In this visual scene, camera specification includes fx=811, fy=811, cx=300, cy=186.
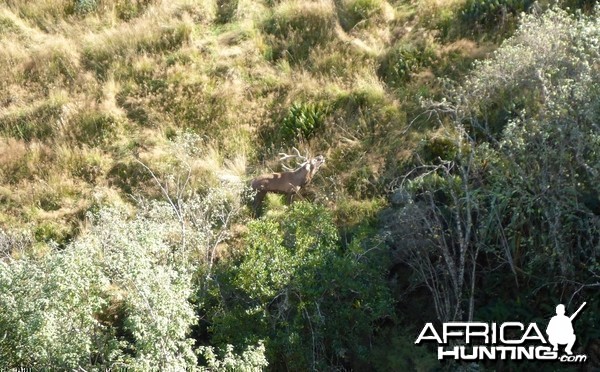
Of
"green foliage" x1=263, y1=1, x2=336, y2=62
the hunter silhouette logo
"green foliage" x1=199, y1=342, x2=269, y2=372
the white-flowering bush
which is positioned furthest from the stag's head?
the hunter silhouette logo

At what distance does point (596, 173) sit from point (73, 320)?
6.01 m

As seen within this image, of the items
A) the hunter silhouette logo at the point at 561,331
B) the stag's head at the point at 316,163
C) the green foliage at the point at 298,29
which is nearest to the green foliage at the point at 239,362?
the hunter silhouette logo at the point at 561,331

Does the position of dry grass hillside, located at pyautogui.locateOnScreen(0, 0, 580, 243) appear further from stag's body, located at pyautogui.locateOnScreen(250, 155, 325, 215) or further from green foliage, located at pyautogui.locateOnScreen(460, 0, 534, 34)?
A: stag's body, located at pyautogui.locateOnScreen(250, 155, 325, 215)

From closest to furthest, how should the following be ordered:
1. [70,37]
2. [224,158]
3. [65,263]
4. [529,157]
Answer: [65,263]
[529,157]
[224,158]
[70,37]

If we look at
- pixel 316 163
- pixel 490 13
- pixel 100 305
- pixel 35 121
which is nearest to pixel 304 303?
pixel 100 305

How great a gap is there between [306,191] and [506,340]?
4.08m

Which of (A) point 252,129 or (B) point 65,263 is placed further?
(A) point 252,129

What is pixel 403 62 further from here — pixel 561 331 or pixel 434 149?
pixel 561 331

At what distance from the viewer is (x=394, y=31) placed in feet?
48.6

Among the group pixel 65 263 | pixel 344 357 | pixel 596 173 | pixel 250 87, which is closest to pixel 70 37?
pixel 250 87

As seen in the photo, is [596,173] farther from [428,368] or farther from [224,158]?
[224,158]

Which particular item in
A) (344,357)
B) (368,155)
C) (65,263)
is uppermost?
(65,263)

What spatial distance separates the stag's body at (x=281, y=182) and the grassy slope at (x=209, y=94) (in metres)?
0.42

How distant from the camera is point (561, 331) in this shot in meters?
9.42
